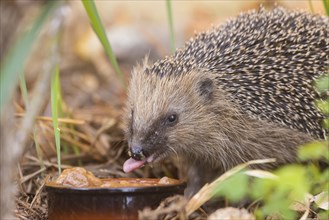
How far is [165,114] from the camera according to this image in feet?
15.8

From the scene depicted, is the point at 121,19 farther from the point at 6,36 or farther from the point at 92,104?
the point at 6,36

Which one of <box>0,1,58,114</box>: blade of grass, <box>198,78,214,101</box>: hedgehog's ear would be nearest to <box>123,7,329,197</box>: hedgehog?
<box>198,78,214,101</box>: hedgehog's ear

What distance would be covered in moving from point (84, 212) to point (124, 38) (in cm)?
671

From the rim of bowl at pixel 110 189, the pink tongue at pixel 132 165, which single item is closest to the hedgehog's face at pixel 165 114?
the pink tongue at pixel 132 165

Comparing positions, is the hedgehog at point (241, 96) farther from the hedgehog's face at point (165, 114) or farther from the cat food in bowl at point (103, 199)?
the cat food in bowl at point (103, 199)

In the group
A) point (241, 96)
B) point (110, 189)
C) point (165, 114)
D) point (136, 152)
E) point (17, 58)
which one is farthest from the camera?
point (241, 96)

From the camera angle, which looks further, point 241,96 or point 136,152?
point 241,96

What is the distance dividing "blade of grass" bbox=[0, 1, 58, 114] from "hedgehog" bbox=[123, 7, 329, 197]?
1.97m

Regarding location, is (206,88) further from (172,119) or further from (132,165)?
(132,165)

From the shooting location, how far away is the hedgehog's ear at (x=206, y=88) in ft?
16.4

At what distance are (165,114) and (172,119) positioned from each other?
9 cm

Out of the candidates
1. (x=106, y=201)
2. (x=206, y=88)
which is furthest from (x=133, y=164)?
(x=206, y=88)

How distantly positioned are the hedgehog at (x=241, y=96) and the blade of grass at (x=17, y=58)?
197 centimetres

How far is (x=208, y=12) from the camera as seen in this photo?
12375 mm
